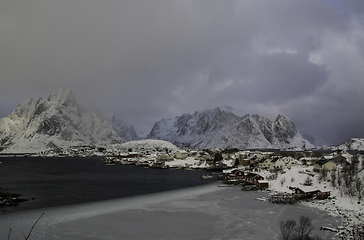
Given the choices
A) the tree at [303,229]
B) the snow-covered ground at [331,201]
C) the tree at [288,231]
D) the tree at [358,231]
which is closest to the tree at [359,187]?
the snow-covered ground at [331,201]

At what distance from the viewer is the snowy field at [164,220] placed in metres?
25.0

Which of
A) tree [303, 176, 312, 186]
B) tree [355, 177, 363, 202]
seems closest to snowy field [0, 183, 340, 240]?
tree [355, 177, 363, 202]

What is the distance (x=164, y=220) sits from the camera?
29.8 m

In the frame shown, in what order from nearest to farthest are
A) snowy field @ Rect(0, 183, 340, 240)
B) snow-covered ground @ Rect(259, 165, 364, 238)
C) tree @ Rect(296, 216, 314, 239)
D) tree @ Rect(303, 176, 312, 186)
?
tree @ Rect(296, 216, 314, 239), snowy field @ Rect(0, 183, 340, 240), snow-covered ground @ Rect(259, 165, 364, 238), tree @ Rect(303, 176, 312, 186)

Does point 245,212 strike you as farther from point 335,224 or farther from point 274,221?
point 335,224

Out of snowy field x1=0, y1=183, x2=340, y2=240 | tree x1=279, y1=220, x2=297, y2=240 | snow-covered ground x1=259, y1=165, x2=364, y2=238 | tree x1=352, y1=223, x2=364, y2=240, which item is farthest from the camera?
snow-covered ground x1=259, y1=165, x2=364, y2=238

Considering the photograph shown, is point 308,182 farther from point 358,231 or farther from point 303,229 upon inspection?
point 303,229

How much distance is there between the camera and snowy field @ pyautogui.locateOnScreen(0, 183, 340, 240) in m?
25.0

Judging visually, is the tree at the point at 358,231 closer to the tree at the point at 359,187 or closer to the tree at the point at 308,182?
the tree at the point at 359,187

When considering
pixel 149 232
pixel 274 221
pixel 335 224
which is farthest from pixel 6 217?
pixel 335 224

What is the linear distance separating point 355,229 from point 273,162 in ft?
175

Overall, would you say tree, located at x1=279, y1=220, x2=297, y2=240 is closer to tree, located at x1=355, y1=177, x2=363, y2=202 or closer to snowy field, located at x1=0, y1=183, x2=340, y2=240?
snowy field, located at x1=0, y1=183, x2=340, y2=240

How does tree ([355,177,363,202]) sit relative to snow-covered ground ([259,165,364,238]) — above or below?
above

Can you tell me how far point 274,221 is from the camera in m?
29.1
